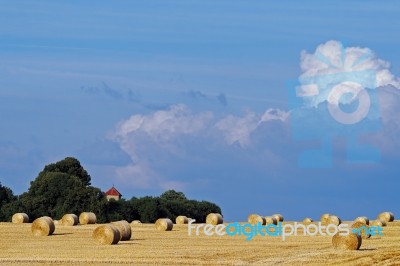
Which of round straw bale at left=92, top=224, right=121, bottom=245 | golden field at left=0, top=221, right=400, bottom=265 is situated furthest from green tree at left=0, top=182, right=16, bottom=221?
round straw bale at left=92, top=224, right=121, bottom=245

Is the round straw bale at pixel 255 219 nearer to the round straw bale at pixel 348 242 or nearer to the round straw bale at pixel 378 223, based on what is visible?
the round straw bale at pixel 378 223

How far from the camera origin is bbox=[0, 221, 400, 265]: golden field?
31469 millimetres

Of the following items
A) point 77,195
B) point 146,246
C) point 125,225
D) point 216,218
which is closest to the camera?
point 146,246

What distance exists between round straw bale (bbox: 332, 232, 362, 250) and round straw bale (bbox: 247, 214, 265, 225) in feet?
A: 67.2

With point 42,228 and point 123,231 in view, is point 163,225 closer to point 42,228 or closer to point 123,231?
point 42,228

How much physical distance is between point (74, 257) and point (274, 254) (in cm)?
653

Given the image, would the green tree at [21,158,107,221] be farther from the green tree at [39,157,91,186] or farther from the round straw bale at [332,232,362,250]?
the round straw bale at [332,232,362,250]

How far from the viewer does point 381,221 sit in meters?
55.6

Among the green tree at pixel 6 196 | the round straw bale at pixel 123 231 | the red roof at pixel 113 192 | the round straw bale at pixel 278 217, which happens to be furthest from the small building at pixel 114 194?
the round straw bale at pixel 123 231

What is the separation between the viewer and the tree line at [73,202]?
71438mm

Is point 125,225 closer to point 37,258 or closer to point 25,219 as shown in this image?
point 37,258

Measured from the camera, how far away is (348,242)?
35.0 m

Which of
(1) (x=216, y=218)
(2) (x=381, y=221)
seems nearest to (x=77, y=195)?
(1) (x=216, y=218)

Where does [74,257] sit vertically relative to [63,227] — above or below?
below
